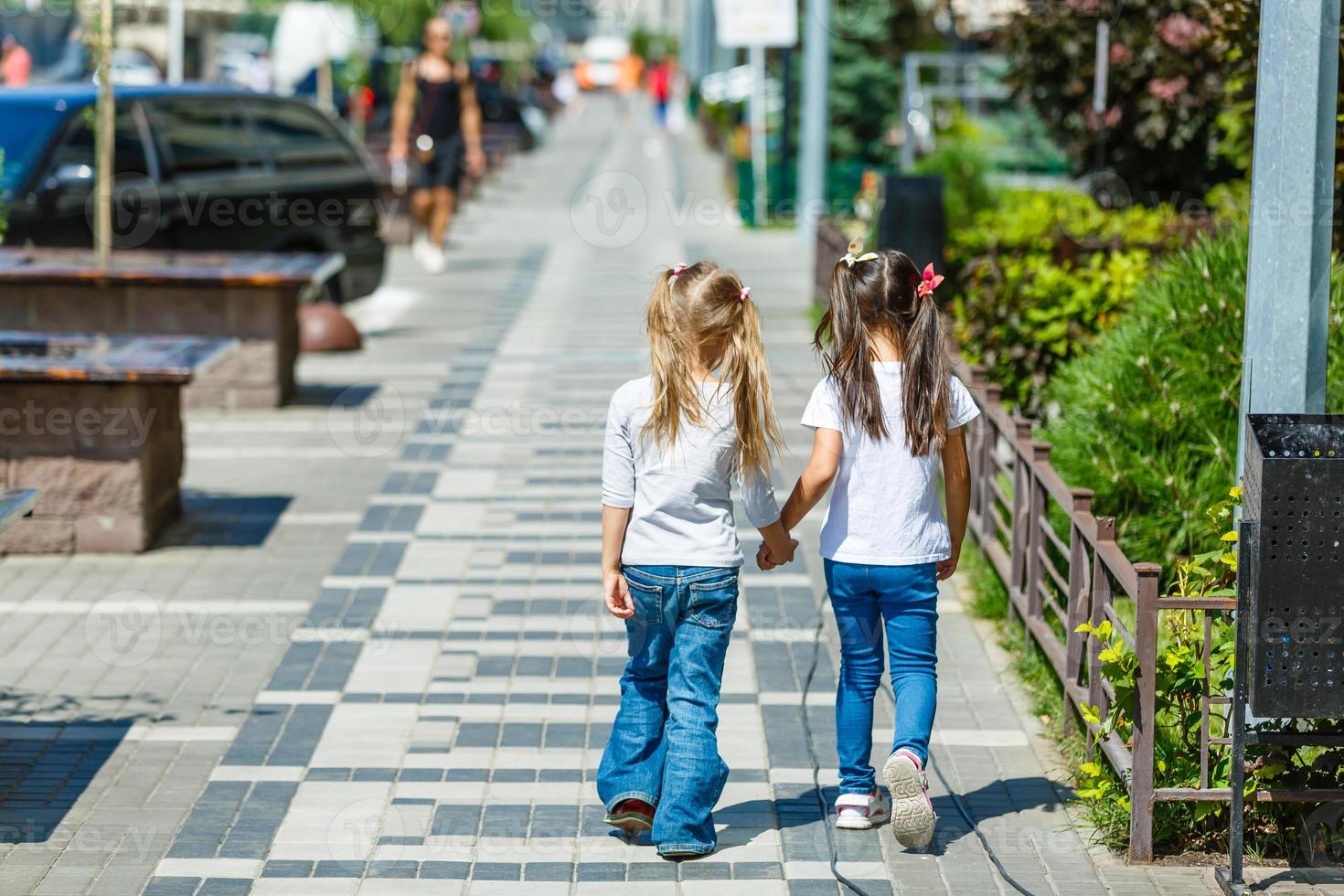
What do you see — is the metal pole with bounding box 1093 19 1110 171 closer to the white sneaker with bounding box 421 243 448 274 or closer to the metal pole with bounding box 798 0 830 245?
the metal pole with bounding box 798 0 830 245

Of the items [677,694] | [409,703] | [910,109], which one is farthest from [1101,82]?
[677,694]

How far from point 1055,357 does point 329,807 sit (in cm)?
548

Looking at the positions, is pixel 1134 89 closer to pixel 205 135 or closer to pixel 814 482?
pixel 205 135

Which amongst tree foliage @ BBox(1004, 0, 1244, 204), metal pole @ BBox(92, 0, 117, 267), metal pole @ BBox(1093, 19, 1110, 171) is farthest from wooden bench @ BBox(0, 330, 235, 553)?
tree foliage @ BBox(1004, 0, 1244, 204)

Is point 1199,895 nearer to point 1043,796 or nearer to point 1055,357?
point 1043,796

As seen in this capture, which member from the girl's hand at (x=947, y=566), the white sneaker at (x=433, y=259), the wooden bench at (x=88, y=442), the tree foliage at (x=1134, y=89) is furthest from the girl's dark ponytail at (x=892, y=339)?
the white sneaker at (x=433, y=259)

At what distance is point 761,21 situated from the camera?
21781 millimetres

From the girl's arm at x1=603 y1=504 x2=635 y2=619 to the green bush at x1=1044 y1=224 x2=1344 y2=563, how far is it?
277cm

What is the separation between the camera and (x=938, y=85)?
24969 millimetres

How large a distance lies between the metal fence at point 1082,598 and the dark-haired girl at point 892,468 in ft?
1.73

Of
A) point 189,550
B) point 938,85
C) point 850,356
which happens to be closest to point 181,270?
point 189,550

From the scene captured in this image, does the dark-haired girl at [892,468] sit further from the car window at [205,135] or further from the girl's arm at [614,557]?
the car window at [205,135]

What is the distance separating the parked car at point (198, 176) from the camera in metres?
11.6

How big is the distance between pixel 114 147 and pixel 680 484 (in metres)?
8.56
